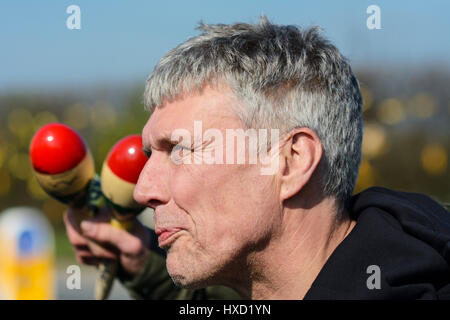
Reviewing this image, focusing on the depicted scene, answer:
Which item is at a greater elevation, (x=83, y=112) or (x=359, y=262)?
(x=359, y=262)

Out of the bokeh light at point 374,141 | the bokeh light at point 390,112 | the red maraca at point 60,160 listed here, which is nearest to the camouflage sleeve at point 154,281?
the red maraca at point 60,160

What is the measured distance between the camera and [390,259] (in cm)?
214

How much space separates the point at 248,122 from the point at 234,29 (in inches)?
17.4

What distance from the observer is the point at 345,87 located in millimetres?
2357

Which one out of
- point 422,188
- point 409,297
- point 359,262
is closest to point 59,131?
point 359,262

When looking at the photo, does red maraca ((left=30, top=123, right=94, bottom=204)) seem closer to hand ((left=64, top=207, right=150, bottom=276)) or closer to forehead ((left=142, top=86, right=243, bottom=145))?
hand ((left=64, top=207, right=150, bottom=276))

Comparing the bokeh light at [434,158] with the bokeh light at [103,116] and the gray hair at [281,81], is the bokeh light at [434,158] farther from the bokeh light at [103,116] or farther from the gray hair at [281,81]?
the gray hair at [281,81]

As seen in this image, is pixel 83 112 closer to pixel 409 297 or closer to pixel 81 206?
pixel 81 206

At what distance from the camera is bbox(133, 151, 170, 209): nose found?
7.48 feet

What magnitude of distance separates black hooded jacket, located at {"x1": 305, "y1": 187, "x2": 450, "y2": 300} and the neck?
0.31ft

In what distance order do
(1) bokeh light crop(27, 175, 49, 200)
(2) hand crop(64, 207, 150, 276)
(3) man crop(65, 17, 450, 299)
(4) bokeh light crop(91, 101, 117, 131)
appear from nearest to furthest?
(3) man crop(65, 17, 450, 299) < (2) hand crop(64, 207, 150, 276) < (1) bokeh light crop(27, 175, 49, 200) < (4) bokeh light crop(91, 101, 117, 131)

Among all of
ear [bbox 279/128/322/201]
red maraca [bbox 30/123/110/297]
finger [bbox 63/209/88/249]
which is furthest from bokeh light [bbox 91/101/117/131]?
ear [bbox 279/128/322/201]

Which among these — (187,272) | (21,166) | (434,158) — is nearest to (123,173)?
(187,272)
